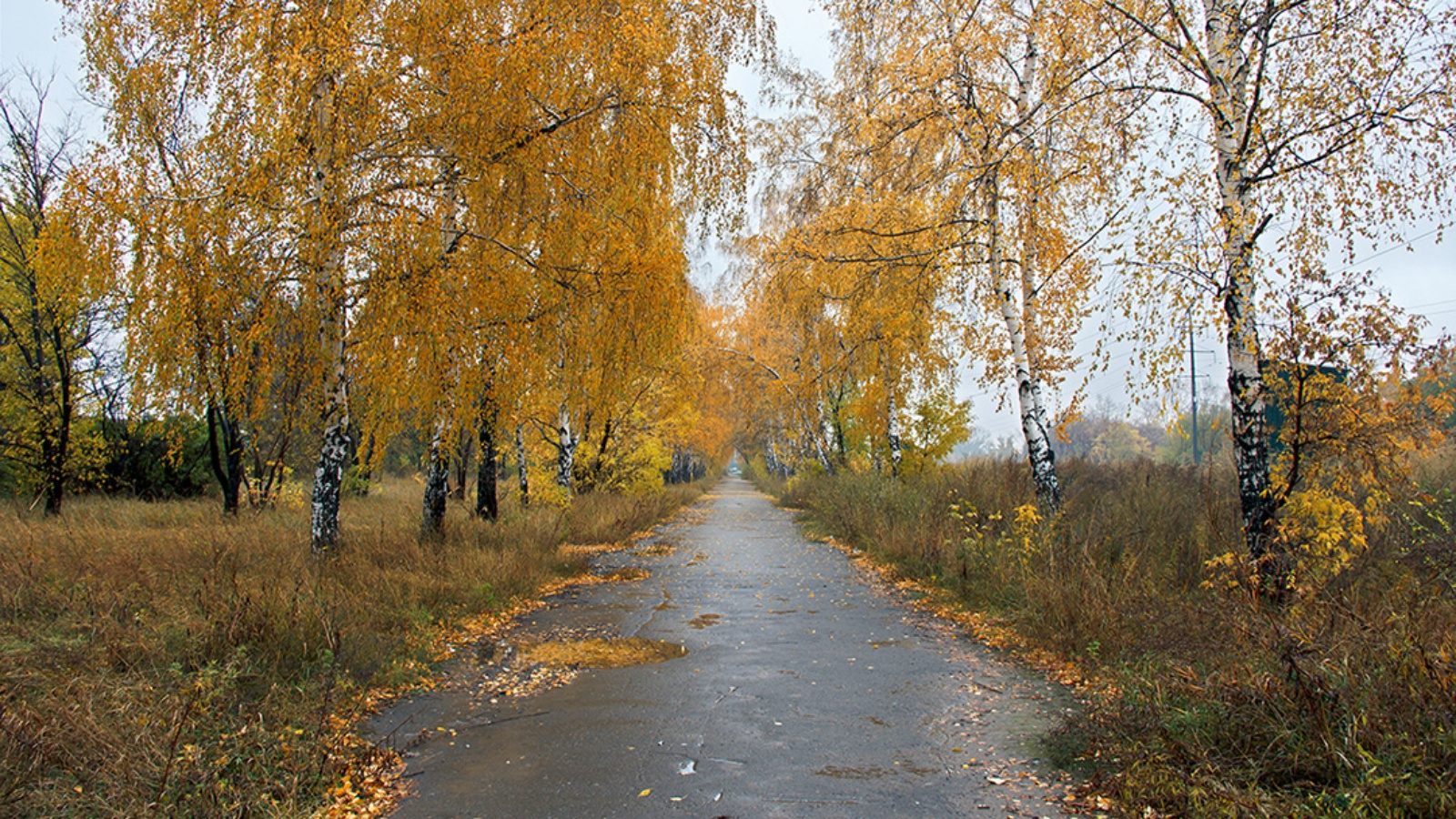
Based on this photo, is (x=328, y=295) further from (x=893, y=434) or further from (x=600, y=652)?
(x=893, y=434)

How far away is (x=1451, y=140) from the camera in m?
4.99

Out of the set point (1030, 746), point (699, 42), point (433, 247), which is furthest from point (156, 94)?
point (1030, 746)

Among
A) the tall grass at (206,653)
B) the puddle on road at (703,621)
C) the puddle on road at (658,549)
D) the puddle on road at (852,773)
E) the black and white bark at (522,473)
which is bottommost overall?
the puddle on road at (658,549)

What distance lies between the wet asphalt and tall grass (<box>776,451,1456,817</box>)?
53 cm

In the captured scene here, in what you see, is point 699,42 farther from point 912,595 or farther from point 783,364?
point 783,364

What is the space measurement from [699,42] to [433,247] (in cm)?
429

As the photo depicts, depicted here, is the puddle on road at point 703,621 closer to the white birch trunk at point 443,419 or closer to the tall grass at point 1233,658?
the tall grass at point 1233,658

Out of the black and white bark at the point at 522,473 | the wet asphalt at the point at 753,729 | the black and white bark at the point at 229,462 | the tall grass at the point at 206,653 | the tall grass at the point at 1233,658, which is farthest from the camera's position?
the black and white bark at the point at 522,473

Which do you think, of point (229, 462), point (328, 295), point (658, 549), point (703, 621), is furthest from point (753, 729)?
point (229, 462)

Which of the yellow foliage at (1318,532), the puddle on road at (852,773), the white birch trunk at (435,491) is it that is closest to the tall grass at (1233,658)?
the yellow foliage at (1318,532)

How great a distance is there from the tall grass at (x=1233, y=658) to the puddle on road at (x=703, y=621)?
9.02ft

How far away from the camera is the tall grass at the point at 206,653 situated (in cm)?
316

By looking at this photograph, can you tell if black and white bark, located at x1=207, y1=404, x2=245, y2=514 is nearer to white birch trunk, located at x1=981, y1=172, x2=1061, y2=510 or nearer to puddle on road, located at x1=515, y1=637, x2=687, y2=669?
puddle on road, located at x1=515, y1=637, x2=687, y2=669

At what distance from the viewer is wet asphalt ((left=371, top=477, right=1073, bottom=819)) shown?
11.8 feet
